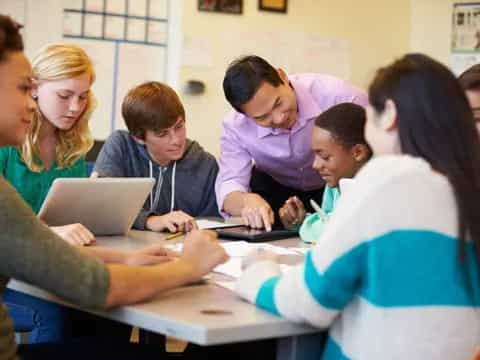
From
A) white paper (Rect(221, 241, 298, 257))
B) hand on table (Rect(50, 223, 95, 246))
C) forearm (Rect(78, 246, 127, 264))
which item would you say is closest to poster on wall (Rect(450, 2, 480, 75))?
white paper (Rect(221, 241, 298, 257))

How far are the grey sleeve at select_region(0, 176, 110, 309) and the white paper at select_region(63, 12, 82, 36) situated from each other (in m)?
2.90

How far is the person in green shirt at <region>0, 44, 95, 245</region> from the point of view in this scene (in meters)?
2.30

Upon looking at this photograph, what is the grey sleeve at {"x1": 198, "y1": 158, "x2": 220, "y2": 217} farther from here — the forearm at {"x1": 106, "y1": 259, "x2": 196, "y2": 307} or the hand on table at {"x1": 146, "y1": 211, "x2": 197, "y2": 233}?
the forearm at {"x1": 106, "y1": 259, "x2": 196, "y2": 307}

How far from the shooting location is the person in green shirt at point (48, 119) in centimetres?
230

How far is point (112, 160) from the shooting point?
8.74 ft

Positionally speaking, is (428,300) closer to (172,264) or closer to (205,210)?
(172,264)

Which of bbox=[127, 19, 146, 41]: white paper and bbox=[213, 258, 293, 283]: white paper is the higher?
bbox=[127, 19, 146, 41]: white paper

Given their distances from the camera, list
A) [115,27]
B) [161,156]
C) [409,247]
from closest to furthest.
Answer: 1. [409,247]
2. [161,156]
3. [115,27]

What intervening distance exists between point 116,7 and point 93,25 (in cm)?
15

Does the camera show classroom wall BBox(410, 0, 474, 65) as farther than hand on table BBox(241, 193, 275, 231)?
Yes

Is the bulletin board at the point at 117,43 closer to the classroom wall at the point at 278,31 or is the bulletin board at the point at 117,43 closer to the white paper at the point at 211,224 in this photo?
the classroom wall at the point at 278,31

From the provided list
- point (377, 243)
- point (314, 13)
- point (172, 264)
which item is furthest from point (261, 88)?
point (314, 13)

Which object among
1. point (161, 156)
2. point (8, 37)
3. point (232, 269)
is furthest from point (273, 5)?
point (8, 37)

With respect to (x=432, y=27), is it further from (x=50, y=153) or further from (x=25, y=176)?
(x=25, y=176)
